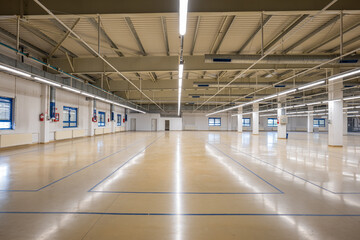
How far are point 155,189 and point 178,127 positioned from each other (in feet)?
108

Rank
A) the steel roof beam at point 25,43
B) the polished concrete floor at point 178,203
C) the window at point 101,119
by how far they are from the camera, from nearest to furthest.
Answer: the polished concrete floor at point 178,203, the steel roof beam at point 25,43, the window at point 101,119

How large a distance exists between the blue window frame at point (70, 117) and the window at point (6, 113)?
4.99 meters

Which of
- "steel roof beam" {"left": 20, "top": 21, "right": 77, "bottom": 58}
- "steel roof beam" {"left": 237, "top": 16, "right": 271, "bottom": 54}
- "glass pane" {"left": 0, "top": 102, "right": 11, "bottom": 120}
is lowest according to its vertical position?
"glass pane" {"left": 0, "top": 102, "right": 11, "bottom": 120}

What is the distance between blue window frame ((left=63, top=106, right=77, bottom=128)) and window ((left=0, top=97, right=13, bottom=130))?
16.4 feet

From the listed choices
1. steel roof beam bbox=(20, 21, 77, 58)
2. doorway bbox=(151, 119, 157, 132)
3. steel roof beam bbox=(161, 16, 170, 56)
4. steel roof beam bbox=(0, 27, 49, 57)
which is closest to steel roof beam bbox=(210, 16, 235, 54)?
steel roof beam bbox=(161, 16, 170, 56)

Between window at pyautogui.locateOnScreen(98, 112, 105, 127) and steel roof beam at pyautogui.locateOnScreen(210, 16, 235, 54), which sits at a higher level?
steel roof beam at pyautogui.locateOnScreen(210, 16, 235, 54)

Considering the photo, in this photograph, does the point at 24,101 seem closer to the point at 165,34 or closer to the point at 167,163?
the point at 165,34

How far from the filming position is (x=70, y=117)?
16797 mm

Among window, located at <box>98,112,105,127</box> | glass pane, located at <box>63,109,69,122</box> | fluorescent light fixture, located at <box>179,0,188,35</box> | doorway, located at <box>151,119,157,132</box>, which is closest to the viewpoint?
fluorescent light fixture, located at <box>179,0,188,35</box>

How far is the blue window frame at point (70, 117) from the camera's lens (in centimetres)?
1601

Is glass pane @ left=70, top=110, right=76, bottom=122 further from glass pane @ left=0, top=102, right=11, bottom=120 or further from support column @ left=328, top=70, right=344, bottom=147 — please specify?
support column @ left=328, top=70, right=344, bottom=147

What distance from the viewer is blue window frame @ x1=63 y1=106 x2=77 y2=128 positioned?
16.0m

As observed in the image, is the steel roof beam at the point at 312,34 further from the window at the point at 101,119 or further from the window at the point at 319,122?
Answer: the window at the point at 319,122

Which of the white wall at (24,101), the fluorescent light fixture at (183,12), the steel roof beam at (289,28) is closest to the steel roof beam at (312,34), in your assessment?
the steel roof beam at (289,28)
